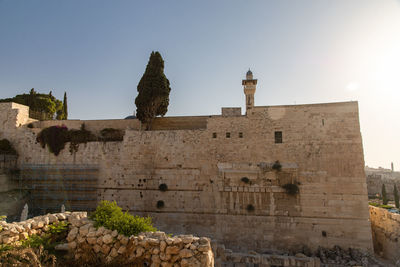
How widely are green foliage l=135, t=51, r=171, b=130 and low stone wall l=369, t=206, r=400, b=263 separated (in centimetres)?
1257

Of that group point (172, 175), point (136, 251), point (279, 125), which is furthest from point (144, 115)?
point (136, 251)

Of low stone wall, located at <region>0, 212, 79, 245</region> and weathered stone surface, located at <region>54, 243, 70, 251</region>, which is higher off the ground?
low stone wall, located at <region>0, 212, 79, 245</region>

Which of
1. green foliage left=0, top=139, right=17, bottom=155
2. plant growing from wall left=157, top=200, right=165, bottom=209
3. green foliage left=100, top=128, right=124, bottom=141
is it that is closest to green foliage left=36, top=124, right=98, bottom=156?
green foliage left=100, top=128, right=124, bottom=141

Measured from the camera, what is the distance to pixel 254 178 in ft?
37.4

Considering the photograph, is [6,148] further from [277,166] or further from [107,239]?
[277,166]

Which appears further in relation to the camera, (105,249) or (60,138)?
(60,138)

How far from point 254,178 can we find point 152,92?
7.46 metres

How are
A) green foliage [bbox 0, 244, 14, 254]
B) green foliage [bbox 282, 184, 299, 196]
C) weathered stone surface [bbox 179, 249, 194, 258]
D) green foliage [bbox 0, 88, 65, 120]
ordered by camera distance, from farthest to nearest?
green foliage [bbox 0, 88, 65, 120] → green foliage [bbox 282, 184, 299, 196] → weathered stone surface [bbox 179, 249, 194, 258] → green foliage [bbox 0, 244, 14, 254]

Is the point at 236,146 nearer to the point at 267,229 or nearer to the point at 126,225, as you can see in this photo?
the point at 267,229

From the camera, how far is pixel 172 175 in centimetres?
1230

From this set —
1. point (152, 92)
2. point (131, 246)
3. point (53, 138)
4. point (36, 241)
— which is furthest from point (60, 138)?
point (131, 246)

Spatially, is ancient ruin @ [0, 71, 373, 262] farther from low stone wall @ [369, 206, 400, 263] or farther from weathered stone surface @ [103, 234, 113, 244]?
weathered stone surface @ [103, 234, 113, 244]

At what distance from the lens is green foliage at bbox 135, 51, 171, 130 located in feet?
44.2

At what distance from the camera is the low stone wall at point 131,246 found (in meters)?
4.58
